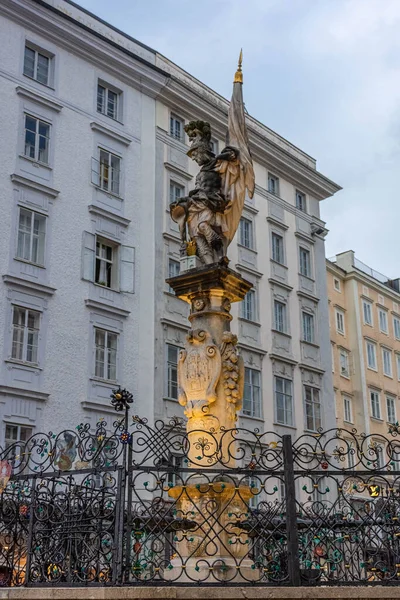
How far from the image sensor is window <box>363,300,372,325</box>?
50.3 metres

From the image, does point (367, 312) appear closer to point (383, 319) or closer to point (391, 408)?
point (383, 319)

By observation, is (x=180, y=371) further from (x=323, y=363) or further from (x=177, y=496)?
(x=323, y=363)

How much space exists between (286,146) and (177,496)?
106 ft

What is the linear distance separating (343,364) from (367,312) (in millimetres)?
4953

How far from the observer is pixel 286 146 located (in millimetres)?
40000

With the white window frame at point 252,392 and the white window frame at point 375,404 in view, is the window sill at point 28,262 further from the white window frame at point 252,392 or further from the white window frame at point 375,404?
the white window frame at point 375,404

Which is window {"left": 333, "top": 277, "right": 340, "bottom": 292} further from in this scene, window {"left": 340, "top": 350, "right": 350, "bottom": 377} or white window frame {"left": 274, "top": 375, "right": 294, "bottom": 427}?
white window frame {"left": 274, "top": 375, "right": 294, "bottom": 427}

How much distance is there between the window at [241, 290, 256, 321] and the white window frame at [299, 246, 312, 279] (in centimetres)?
495

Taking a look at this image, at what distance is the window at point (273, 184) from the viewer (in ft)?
126

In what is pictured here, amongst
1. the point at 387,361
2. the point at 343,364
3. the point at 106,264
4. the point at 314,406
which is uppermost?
the point at 387,361

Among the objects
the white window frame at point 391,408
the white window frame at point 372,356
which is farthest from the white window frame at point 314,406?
the white window frame at point 391,408

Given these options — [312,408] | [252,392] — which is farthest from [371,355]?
[252,392]

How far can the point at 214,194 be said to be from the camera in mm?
11742

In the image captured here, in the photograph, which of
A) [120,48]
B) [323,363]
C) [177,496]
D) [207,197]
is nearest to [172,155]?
[120,48]
